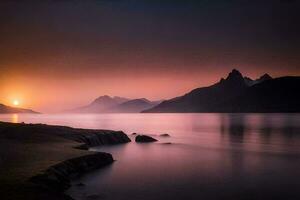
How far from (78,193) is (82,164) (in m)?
10.5

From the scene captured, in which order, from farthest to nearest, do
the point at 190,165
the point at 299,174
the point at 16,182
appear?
the point at 190,165 → the point at 299,174 → the point at 16,182

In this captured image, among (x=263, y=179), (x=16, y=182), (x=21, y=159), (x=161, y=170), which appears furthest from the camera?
(x=161, y=170)

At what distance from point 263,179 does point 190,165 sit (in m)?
14.3

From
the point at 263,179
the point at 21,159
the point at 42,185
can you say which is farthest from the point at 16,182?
the point at 263,179

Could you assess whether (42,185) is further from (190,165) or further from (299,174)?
(299,174)

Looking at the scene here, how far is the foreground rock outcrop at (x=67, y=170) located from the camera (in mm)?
28766

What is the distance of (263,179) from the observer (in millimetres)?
40562

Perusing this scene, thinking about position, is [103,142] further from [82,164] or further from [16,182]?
[16,182]

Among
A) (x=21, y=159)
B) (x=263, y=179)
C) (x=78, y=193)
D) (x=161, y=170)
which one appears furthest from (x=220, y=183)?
(x=21, y=159)

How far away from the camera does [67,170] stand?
1435 inches

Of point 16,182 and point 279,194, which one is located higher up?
point 16,182

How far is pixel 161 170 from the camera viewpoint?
47.1 meters

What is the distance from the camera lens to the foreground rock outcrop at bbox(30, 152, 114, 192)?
94.4 feet

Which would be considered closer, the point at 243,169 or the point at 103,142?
the point at 243,169
